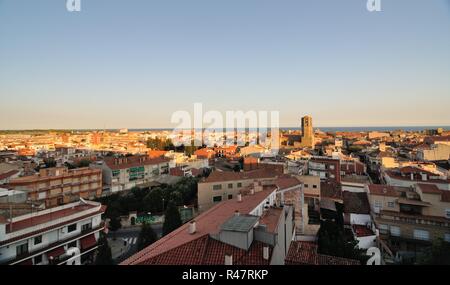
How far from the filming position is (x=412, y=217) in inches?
247

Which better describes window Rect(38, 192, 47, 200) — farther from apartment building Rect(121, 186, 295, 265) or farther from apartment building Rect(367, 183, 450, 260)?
apartment building Rect(367, 183, 450, 260)

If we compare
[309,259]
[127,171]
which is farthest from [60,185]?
[309,259]

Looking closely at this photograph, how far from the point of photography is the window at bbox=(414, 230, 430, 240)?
6125mm

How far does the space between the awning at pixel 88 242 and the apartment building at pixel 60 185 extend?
185 inches

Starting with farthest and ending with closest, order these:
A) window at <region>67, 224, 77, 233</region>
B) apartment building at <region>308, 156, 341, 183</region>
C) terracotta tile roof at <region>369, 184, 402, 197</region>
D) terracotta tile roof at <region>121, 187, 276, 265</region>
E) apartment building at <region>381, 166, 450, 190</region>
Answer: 1. apartment building at <region>308, 156, 341, 183</region>
2. apartment building at <region>381, 166, 450, 190</region>
3. terracotta tile roof at <region>369, 184, 402, 197</region>
4. window at <region>67, 224, 77, 233</region>
5. terracotta tile roof at <region>121, 187, 276, 265</region>

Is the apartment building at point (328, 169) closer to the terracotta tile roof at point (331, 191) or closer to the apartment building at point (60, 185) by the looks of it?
the terracotta tile roof at point (331, 191)

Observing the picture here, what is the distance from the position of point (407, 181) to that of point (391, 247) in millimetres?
3909

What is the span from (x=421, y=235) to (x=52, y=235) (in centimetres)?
852

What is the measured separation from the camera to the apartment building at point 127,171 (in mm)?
13188

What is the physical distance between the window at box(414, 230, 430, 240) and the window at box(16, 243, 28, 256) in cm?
866

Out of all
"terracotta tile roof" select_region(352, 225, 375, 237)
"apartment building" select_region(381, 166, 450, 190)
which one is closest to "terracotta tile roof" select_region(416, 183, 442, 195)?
"apartment building" select_region(381, 166, 450, 190)

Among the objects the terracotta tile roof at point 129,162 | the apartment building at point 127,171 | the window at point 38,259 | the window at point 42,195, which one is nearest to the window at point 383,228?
the window at point 38,259

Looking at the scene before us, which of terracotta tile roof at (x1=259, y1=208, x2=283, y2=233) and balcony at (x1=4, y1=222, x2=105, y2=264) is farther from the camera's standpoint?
balcony at (x1=4, y1=222, x2=105, y2=264)
